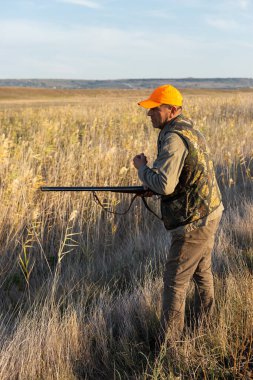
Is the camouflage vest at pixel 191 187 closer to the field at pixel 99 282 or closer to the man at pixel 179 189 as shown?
the man at pixel 179 189

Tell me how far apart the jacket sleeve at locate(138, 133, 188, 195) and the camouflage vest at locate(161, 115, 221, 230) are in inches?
2.8

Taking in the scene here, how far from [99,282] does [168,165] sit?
1.84m

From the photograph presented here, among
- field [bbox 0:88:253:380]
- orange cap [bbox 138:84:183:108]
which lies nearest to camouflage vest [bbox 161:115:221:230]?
orange cap [bbox 138:84:183:108]

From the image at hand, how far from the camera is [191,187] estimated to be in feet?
9.08

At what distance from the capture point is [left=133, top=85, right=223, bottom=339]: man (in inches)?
103

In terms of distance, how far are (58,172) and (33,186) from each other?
1001mm

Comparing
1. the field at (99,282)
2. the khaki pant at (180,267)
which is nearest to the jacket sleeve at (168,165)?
the khaki pant at (180,267)

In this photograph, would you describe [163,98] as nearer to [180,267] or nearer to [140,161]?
[140,161]

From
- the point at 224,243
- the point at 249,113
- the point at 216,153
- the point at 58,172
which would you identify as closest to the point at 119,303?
the point at 224,243

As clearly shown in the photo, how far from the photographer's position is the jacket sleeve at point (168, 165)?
256 cm

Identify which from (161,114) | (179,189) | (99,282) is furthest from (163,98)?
(99,282)

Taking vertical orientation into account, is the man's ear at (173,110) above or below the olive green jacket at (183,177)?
above

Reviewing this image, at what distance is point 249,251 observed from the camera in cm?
427

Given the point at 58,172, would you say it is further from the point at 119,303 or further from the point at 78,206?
the point at 119,303
